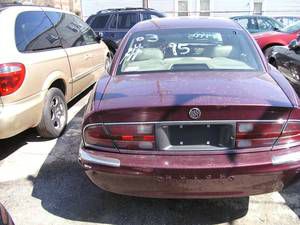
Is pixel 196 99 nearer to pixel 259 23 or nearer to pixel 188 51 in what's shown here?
pixel 188 51

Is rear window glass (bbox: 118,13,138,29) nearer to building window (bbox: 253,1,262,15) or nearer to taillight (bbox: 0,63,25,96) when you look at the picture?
taillight (bbox: 0,63,25,96)

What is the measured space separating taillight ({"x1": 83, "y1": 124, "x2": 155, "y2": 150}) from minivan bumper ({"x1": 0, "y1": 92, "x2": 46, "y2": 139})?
1.54 m

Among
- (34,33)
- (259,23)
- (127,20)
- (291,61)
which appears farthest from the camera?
(259,23)

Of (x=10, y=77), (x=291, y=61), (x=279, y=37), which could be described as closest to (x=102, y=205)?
(x=10, y=77)

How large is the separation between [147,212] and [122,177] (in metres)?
0.75

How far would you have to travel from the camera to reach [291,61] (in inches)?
230

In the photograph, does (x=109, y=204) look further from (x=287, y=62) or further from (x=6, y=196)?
(x=287, y=62)

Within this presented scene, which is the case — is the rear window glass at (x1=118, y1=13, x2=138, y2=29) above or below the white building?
above

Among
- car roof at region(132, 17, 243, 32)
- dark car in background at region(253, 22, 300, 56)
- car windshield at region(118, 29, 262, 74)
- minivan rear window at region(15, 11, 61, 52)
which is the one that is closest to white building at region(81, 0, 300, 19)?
dark car in background at region(253, 22, 300, 56)

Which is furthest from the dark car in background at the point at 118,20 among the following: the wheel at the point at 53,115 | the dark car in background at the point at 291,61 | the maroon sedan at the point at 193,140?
the maroon sedan at the point at 193,140

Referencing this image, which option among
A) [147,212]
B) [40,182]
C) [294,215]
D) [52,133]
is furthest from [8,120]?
[294,215]

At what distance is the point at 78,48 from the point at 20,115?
2152 millimetres

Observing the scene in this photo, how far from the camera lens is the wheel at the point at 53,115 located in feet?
15.5

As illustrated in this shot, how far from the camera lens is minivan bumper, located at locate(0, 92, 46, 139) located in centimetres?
396
